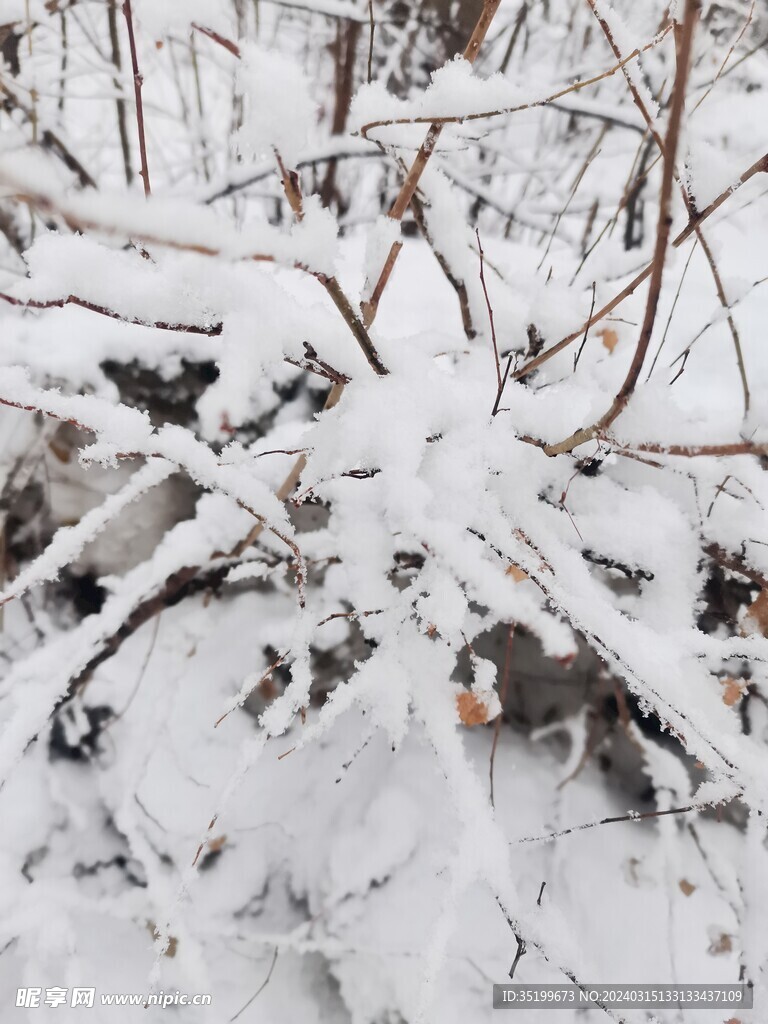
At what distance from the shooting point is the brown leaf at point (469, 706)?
71cm

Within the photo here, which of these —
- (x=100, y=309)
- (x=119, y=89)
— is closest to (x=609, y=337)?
(x=100, y=309)

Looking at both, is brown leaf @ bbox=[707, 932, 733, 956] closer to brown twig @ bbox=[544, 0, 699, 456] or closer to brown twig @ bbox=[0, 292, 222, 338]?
brown twig @ bbox=[544, 0, 699, 456]

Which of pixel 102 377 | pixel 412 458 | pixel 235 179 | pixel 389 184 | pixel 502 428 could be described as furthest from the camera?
pixel 389 184

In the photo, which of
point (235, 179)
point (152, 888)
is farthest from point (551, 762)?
point (235, 179)

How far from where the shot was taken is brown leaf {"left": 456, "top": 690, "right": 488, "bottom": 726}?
27.9 inches

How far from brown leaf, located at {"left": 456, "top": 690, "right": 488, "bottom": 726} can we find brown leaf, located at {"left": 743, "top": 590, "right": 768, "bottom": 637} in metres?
0.34

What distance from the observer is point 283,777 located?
3.32 ft

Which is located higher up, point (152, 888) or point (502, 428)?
point (502, 428)

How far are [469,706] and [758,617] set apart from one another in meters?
0.38

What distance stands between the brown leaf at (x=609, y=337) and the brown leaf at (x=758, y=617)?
394 mm

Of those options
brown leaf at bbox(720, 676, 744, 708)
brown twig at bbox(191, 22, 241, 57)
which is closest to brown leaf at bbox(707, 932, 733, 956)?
brown leaf at bbox(720, 676, 744, 708)

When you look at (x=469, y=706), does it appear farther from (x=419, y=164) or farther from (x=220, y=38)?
(x=220, y=38)

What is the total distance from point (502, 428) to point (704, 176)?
303mm

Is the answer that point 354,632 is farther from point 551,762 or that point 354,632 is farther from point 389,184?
point 389,184
